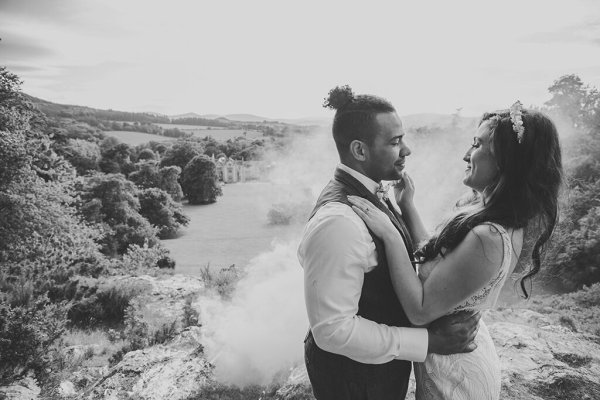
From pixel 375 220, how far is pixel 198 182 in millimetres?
44098

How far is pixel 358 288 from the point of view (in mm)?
1603

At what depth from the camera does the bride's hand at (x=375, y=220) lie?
5.37 ft

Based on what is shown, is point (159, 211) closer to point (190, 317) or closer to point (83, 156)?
point (83, 156)

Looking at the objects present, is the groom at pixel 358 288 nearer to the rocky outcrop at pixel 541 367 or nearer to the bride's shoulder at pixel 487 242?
the bride's shoulder at pixel 487 242

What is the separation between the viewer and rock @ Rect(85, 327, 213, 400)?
517 centimetres

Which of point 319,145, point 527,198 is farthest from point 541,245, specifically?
point 319,145

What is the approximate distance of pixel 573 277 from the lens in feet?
48.5

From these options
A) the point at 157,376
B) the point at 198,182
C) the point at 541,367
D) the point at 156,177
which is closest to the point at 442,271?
the point at 541,367

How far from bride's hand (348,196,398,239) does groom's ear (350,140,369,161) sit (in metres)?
0.33

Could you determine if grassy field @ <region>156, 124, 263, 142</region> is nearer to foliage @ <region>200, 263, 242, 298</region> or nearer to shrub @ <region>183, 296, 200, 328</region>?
foliage @ <region>200, 263, 242, 298</region>

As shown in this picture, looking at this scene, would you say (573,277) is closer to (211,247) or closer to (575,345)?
(575,345)

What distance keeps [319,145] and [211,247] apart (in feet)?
36.9

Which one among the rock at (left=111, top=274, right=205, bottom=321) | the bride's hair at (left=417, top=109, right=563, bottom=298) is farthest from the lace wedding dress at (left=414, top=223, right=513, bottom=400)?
the rock at (left=111, top=274, right=205, bottom=321)

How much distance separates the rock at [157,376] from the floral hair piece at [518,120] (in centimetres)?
523
